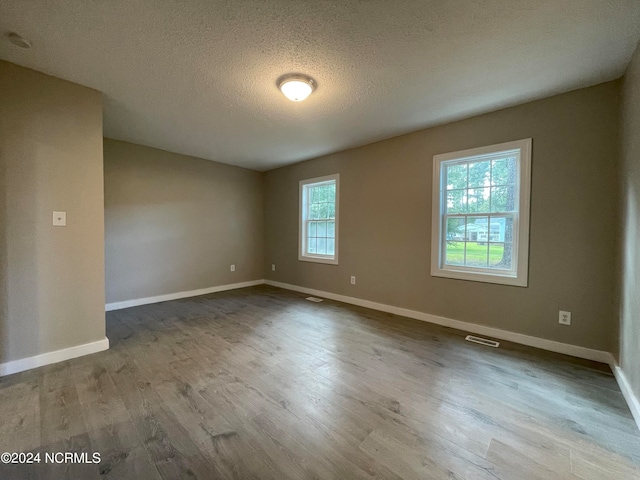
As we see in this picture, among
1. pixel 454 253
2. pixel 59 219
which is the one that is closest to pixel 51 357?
pixel 59 219

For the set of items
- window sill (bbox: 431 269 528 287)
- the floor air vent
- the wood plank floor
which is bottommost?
the wood plank floor

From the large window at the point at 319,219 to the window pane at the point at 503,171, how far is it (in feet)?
7.34

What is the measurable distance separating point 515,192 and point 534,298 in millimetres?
1125

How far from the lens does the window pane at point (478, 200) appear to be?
9.81 feet

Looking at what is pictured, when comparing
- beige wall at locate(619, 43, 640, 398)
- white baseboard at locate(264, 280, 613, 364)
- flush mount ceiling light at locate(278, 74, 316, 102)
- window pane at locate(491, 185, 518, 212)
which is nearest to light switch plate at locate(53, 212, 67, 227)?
flush mount ceiling light at locate(278, 74, 316, 102)

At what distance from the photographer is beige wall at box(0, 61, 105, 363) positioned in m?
2.08

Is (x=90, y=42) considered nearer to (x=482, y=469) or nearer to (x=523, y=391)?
(x=482, y=469)

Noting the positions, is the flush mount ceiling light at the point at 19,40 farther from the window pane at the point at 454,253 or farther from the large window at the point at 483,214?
the window pane at the point at 454,253

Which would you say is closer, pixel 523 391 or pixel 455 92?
pixel 523 391

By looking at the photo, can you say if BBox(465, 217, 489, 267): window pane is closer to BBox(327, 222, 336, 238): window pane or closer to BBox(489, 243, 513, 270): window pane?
BBox(489, 243, 513, 270): window pane

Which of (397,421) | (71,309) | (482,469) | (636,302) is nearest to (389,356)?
(397,421)

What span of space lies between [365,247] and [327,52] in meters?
2.70

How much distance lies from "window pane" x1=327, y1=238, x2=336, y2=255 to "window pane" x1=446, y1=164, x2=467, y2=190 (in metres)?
2.05

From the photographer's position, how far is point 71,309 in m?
2.36
